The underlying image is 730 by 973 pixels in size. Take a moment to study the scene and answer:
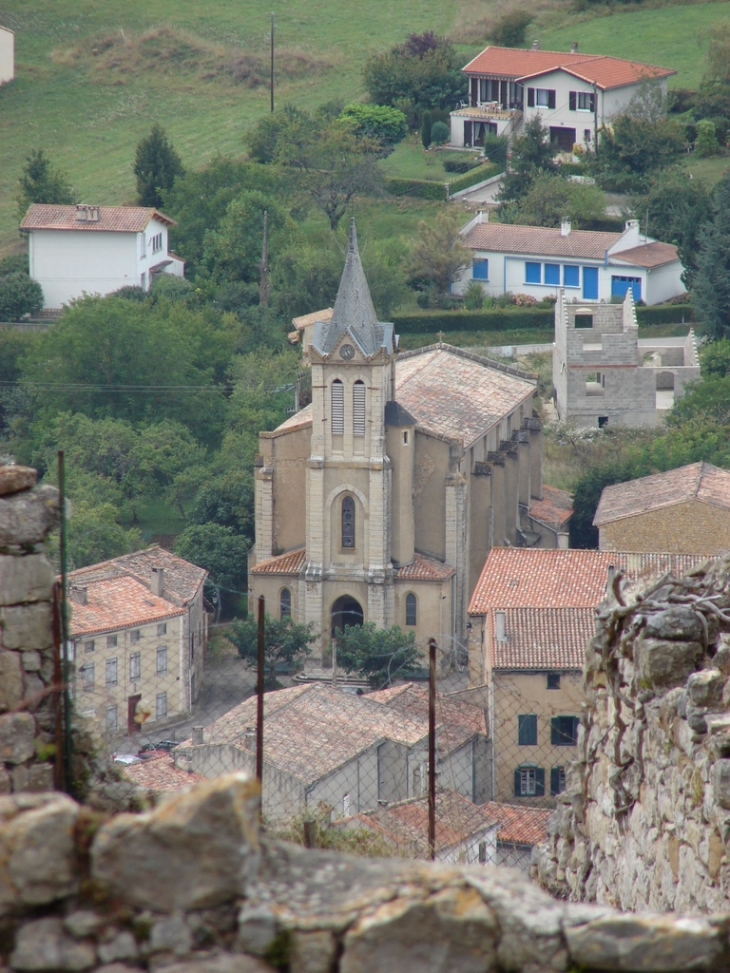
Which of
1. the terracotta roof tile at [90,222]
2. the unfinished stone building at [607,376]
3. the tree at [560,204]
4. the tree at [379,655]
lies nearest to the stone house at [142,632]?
the tree at [379,655]

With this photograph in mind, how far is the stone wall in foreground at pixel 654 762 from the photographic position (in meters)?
8.80

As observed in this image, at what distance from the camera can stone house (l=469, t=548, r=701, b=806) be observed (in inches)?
1441

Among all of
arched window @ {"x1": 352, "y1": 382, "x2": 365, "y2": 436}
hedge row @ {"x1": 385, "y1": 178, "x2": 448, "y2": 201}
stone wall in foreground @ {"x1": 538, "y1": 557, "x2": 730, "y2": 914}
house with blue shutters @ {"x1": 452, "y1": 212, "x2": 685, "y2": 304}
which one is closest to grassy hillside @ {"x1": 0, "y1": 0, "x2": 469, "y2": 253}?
A: hedge row @ {"x1": 385, "y1": 178, "x2": 448, "y2": 201}

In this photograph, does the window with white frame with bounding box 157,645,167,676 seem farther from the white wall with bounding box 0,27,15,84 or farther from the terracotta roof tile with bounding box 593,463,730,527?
the white wall with bounding box 0,27,15,84

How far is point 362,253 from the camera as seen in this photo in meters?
73.1

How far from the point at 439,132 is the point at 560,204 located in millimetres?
Answer: 10849

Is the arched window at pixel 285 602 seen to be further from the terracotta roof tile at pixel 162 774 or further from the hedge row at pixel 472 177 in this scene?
the hedge row at pixel 472 177

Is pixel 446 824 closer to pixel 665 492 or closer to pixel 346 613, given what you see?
pixel 346 613

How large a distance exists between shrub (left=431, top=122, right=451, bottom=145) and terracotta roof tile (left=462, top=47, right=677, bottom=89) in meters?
3.33

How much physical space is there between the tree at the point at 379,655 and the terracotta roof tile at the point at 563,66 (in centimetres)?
4621

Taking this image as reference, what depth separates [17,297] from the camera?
73.1m

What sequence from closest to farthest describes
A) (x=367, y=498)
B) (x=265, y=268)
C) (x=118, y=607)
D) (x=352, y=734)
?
(x=352, y=734)
(x=118, y=607)
(x=367, y=498)
(x=265, y=268)

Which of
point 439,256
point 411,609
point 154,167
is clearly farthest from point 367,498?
point 154,167

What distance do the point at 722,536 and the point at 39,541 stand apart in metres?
40.1
